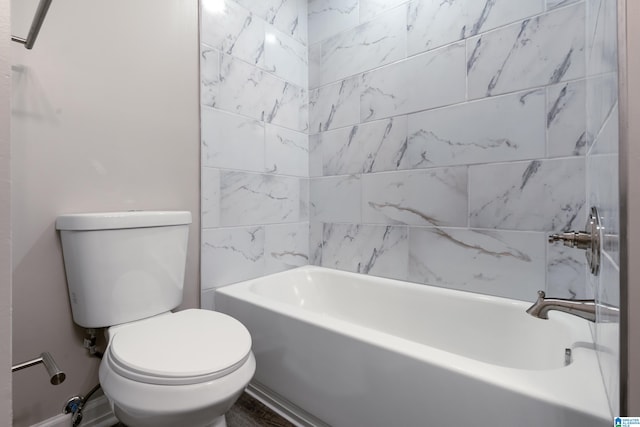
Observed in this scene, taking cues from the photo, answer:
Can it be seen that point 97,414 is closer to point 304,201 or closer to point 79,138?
point 79,138

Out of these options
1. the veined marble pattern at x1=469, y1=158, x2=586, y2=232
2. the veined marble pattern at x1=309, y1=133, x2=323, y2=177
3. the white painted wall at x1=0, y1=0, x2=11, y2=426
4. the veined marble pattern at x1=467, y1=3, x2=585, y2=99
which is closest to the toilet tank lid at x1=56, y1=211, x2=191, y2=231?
the white painted wall at x1=0, y1=0, x2=11, y2=426

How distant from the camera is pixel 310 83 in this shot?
2105 millimetres

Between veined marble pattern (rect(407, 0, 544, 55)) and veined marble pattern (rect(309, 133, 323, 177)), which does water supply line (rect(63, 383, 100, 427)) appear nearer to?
veined marble pattern (rect(309, 133, 323, 177))

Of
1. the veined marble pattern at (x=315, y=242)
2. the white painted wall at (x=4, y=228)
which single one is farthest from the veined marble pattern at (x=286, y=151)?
the white painted wall at (x=4, y=228)

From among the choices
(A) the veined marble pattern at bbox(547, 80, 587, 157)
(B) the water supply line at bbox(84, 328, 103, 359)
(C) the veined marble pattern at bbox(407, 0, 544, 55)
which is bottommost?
(B) the water supply line at bbox(84, 328, 103, 359)

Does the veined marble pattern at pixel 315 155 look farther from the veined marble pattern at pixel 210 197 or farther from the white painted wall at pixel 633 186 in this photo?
the white painted wall at pixel 633 186

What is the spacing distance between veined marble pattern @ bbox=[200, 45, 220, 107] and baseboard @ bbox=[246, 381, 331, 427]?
1.42 metres

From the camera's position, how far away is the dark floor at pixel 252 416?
4.21 ft

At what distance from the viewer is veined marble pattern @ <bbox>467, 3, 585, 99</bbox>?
122cm

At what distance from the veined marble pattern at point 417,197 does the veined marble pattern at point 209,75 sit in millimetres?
947

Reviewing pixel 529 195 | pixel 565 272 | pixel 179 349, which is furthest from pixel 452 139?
pixel 179 349

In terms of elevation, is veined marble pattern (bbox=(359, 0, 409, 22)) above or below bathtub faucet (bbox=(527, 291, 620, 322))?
above

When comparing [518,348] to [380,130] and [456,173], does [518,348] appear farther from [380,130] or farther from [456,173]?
[380,130]

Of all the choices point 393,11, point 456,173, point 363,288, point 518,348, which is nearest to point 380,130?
point 456,173
